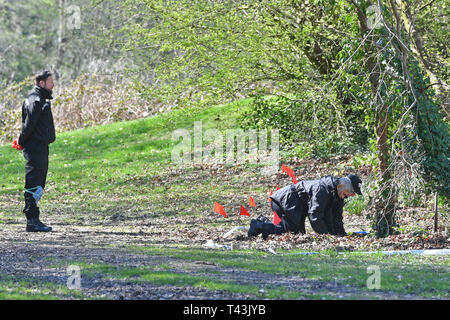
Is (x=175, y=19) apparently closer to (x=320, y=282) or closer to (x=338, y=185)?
(x=338, y=185)

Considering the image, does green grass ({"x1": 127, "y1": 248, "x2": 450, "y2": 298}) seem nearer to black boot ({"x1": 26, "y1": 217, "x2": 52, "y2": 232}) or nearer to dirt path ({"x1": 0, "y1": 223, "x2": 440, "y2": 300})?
dirt path ({"x1": 0, "y1": 223, "x2": 440, "y2": 300})

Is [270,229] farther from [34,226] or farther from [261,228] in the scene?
[34,226]

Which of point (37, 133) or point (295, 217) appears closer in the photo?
point (295, 217)

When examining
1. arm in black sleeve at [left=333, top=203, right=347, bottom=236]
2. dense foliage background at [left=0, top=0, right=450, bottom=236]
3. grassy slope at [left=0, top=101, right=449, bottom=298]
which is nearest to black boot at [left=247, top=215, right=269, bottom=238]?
arm in black sleeve at [left=333, top=203, right=347, bottom=236]

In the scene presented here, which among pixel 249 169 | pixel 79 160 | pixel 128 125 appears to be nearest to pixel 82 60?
pixel 128 125

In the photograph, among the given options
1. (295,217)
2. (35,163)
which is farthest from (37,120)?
(295,217)

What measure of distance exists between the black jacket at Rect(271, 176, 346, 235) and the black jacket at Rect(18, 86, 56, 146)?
3.64 m

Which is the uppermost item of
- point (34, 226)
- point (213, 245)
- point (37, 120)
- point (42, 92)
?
point (42, 92)

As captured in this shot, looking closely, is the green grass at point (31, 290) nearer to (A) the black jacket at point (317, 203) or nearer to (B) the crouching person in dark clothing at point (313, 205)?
(B) the crouching person in dark clothing at point (313, 205)

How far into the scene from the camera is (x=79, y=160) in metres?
20.6

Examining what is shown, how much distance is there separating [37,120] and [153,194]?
659cm

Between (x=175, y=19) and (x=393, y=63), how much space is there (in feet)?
24.0

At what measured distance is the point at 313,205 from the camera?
9758mm

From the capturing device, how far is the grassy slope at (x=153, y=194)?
684cm
